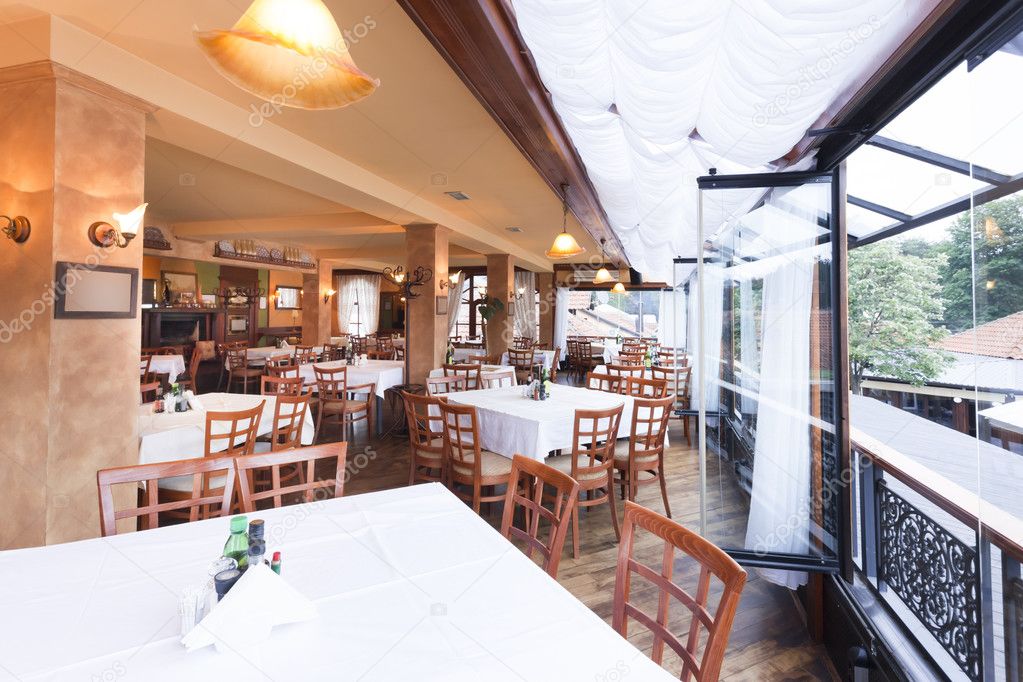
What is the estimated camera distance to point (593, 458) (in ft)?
10.4

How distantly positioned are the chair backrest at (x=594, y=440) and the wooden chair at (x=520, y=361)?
4.95 metres

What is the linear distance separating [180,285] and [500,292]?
7041 millimetres

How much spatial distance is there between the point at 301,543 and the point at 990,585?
197 centimetres

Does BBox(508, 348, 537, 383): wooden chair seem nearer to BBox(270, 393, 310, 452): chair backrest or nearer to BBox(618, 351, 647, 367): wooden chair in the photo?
BBox(618, 351, 647, 367): wooden chair

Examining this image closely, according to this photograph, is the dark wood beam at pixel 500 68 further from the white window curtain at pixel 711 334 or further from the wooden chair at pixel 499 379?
the wooden chair at pixel 499 379

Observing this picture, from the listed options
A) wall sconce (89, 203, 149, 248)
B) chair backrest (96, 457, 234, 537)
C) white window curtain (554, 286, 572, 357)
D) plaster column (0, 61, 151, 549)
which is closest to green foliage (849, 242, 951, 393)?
chair backrest (96, 457, 234, 537)

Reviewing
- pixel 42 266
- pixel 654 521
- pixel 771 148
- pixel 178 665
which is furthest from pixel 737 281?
pixel 42 266

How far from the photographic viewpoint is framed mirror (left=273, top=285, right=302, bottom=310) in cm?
1301

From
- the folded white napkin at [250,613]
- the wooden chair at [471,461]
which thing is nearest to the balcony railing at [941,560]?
the folded white napkin at [250,613]

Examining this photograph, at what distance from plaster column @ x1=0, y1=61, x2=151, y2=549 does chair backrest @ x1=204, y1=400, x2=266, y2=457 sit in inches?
21.1

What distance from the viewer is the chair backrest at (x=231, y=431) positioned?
281 cm

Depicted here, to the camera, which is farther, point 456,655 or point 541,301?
point 541,301

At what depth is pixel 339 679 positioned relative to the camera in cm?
88

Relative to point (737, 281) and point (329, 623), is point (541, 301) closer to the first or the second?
point (737, 281)
